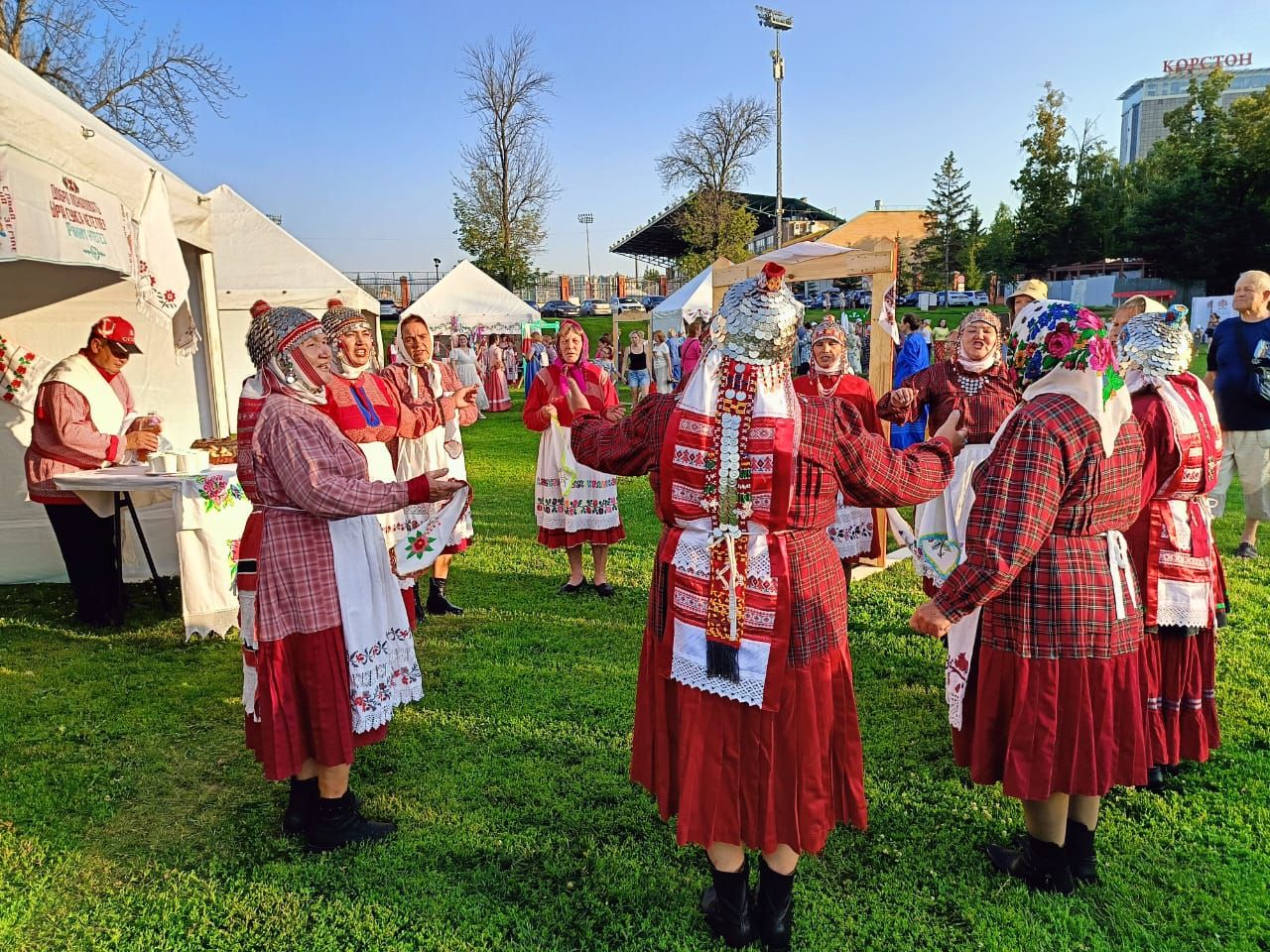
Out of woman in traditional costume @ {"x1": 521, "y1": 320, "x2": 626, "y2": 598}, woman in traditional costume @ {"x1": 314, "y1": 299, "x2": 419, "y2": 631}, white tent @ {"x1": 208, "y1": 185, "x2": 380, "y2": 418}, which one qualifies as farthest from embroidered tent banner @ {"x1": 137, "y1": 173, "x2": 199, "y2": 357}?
white tent @ {"x1": 208, "y1": 185, "x2": 380, "y2": 418}

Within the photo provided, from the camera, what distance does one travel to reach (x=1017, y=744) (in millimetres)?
2395

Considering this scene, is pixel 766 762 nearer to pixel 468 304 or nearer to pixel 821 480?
pixel 821 480

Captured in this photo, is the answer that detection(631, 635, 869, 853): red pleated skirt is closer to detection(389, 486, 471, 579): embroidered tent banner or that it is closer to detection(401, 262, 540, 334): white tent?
detection(389, 486, 471, 579): embroidered tent banner

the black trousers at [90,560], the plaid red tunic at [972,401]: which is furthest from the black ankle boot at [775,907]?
the black trousers at [90,560]

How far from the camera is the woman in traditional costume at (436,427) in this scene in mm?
5031

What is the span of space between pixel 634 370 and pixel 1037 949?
1584 centimetres

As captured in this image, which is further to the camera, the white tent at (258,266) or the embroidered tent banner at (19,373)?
the white tent at (258,266)

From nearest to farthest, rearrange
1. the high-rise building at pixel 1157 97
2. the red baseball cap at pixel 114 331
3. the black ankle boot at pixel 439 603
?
1. the red baseball cap at pixel 114 331
2. the black ankle boot at pixel 439 603
3. the high-rise building at pixel 1157 97

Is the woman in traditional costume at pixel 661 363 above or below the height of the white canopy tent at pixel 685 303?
below

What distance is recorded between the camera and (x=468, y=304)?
58.5 feet

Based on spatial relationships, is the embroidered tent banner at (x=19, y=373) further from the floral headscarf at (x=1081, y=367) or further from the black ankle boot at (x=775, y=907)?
the floral headscarf at (x=1081, y=367)

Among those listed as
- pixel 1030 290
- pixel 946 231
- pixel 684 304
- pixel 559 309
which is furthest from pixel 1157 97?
pixel 1030 290

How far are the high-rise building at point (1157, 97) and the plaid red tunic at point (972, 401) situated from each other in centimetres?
14641

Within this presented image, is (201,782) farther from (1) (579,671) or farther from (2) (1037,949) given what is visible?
(2) (1037,949)
